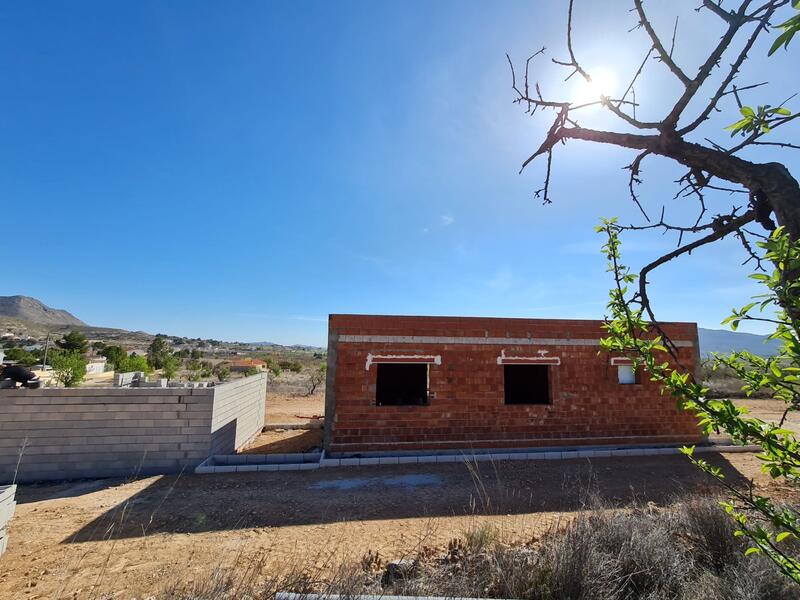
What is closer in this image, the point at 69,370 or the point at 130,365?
the point at 69,370

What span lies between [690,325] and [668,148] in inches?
501

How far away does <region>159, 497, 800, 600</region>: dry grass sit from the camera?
3082mm

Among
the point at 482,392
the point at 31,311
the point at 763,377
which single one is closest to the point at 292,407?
the point at 482,392

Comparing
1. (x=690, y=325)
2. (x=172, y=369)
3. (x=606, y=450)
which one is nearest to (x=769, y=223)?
(x=606, y=450)

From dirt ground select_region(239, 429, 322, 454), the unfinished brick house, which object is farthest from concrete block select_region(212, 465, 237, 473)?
dirt ground select_region(239, 429, 322, 454)

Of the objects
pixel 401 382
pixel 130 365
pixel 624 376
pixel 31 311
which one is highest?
pixel 31 311

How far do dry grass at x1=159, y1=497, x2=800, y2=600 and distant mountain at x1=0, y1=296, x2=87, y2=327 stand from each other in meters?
118

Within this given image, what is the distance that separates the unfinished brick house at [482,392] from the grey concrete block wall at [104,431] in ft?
9.81

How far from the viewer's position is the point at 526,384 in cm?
1359

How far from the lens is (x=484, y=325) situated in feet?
34.2

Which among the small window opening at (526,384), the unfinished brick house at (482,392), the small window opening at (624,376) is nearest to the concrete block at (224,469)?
the unfinished brick house at (482,392)

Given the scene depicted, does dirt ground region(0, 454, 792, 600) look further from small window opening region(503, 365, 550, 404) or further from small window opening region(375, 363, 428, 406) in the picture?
small window opening region(375, 363, 428, 406)

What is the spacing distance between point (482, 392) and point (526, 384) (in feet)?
13.3

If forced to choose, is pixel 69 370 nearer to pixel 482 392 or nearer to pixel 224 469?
pixel 224 469
